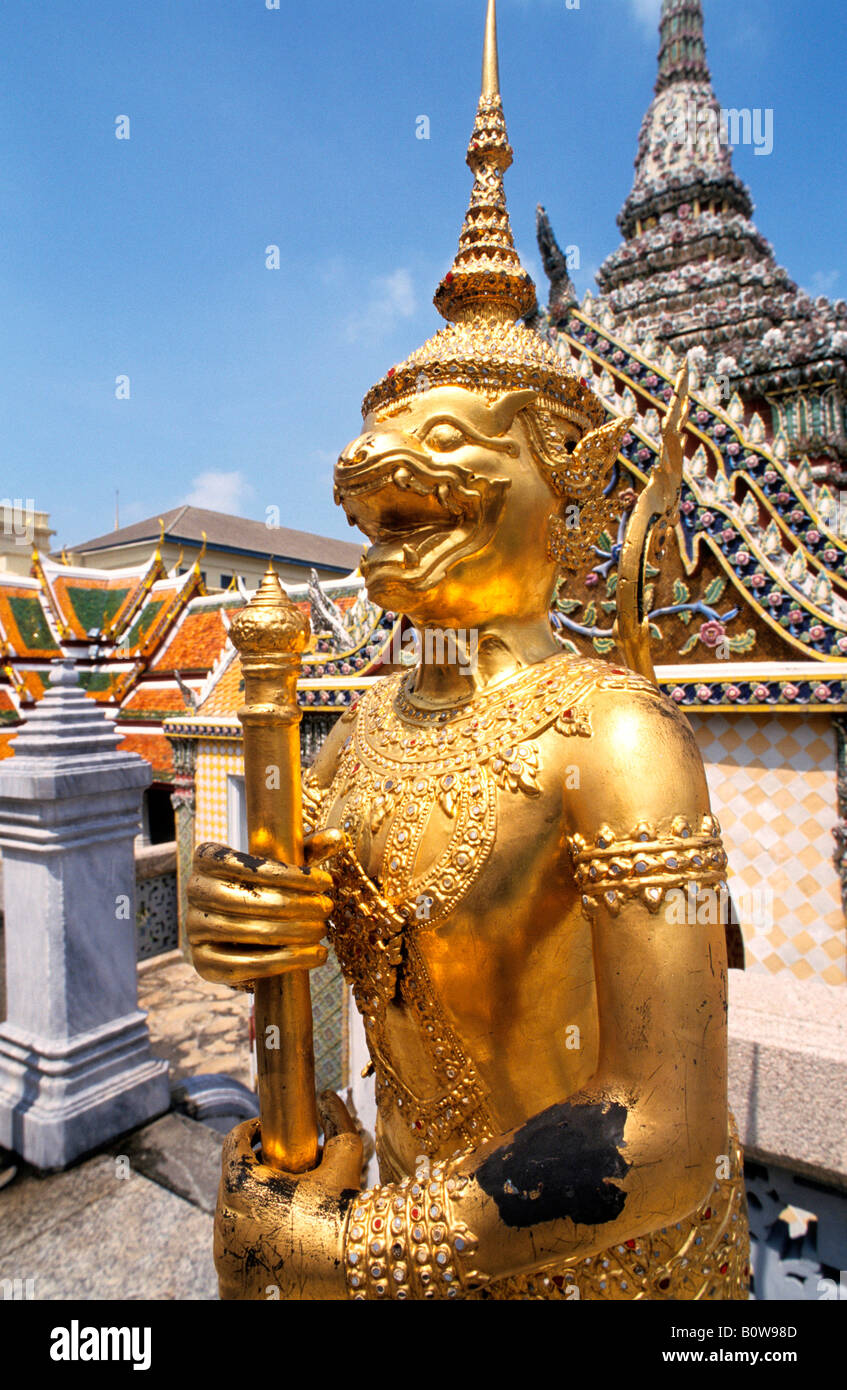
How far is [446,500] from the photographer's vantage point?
1695 mm

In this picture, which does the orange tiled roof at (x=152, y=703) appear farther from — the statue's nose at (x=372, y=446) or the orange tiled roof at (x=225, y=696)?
the statue's nose at (x=372, y=446)

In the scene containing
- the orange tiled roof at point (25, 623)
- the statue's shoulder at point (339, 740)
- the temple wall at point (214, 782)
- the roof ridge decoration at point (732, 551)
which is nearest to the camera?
the statue's shoulder at point (339, 740)

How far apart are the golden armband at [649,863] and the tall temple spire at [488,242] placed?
143cm

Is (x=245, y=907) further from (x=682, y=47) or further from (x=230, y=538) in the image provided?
(x=230, y=538)

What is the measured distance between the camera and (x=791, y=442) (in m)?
10.1

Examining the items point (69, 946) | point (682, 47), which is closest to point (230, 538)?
point (682, 47)

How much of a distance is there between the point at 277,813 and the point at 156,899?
11386mm

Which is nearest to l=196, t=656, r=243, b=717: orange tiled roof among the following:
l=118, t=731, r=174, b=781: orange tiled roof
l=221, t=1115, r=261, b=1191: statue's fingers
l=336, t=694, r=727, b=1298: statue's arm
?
l=118, t=731, r=174, b=781: orange tiled roof

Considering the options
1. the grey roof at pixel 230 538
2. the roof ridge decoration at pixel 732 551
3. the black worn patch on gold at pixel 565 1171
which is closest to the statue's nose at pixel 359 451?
the black worn patch on gold at pixel 565 1171

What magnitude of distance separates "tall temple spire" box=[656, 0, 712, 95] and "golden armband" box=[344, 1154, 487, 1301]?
19.8 m

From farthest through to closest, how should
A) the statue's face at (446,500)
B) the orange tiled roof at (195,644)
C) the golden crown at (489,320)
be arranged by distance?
the orange tiled roof at (195,644) < the golden crown at (489,320) < the statue's face at (446,500)

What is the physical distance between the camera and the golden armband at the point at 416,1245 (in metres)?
1.36
